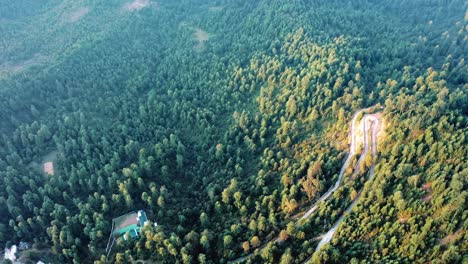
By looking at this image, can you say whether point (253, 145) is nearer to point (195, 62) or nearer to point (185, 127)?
point (185, 127)

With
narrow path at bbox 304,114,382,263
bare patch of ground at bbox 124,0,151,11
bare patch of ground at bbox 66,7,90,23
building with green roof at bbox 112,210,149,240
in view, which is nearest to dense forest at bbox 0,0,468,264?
narrow path at bbox 304,114,382,263

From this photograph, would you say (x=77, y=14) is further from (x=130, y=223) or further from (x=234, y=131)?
(x=130, y=223)

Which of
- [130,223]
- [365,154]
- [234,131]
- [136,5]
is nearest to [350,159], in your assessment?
[365,154]

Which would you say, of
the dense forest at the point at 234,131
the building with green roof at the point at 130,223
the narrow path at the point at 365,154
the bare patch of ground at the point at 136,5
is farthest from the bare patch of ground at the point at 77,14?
the narrow path at the point at 365,154

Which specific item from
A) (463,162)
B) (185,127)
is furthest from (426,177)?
(185,127)

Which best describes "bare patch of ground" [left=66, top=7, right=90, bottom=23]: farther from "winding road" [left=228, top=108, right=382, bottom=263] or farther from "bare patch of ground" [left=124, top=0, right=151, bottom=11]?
"winding road" [left=228, top=108, right=382, bottom=263]
